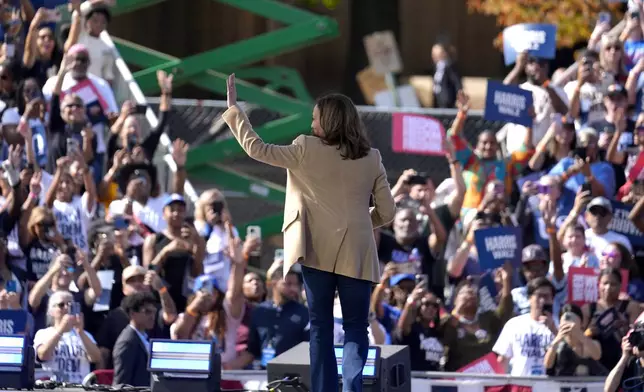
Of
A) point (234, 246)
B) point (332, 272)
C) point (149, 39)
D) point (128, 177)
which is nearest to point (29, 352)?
point (332, 272)

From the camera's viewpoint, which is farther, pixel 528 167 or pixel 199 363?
pixel 528 167

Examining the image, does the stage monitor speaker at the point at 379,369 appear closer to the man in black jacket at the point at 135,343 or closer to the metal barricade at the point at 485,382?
the metal barricade at the point at 485,382

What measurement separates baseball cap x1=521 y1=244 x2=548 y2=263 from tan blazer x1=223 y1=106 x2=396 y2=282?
480 cm

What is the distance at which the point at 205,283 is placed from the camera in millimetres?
13672

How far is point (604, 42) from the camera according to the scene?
17.2m

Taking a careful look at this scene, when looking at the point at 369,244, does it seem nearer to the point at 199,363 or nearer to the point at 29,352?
the point at 199,363

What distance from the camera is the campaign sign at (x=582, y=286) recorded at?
13.5 meters

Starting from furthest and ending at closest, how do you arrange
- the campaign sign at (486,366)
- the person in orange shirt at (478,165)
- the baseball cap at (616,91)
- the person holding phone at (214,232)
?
the baseball cap at (616,91) < the person in orange shirt at (478,165) < the person holding phone at (214,232) < the campaign sign at (486,366)

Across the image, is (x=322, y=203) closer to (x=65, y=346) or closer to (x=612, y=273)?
(x=65, y=346)

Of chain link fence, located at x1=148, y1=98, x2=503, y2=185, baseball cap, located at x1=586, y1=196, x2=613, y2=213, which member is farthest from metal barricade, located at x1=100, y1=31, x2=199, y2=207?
baseball cap, located at x1=586, y1=196, x2=613, y2=213

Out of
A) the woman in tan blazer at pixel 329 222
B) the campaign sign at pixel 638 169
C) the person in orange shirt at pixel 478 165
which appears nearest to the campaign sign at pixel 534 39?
the person in orange shirt at pixel 478 165

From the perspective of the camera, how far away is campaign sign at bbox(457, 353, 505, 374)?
13.0m

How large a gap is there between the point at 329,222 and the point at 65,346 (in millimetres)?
3911

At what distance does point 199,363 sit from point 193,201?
20.4ft
